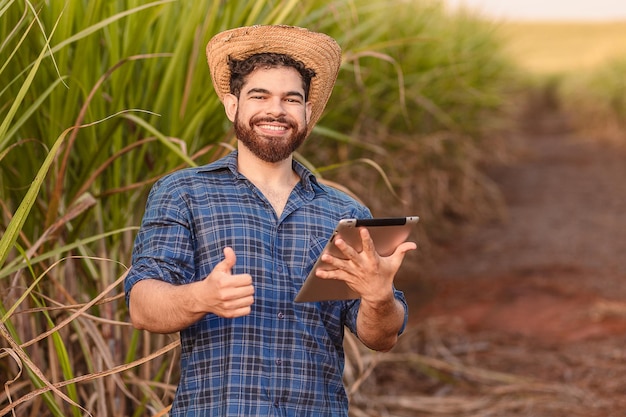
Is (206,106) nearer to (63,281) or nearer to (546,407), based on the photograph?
(63,281)

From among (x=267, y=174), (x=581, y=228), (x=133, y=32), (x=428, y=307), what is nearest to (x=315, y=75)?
(x=267, y=174)

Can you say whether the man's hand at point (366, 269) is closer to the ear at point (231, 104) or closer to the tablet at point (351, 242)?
the tablet at point (351, 242)

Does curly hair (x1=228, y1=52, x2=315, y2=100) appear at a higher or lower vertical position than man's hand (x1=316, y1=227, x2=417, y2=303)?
higher

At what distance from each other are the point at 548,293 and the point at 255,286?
3.71 metres

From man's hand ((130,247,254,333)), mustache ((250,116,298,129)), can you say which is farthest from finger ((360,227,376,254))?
mustache ((250,116,298,129))

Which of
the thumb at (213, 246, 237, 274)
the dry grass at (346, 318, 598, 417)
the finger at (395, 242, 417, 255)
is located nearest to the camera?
the thumb at (213, 246, 237, 274)

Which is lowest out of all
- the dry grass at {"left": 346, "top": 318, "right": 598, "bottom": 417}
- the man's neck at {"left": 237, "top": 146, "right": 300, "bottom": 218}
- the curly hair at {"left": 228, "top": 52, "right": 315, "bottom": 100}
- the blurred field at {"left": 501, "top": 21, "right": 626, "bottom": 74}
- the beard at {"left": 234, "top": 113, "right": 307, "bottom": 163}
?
the dry grass at {"left": 346, "top": 318, "right": 598, "bottom": 417}

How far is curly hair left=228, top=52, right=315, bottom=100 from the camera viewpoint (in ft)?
4.50

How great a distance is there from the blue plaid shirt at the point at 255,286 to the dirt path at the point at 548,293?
1.94 meters

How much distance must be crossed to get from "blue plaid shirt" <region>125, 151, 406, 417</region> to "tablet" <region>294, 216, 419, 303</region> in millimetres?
75

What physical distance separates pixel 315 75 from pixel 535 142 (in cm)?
1235

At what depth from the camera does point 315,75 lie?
1458 mm

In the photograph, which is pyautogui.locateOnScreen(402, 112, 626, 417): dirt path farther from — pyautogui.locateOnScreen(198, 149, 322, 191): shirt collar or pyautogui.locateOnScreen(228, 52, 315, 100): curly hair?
pyautogui.locateOnScreen(228, 52, 315, 100): curly hair

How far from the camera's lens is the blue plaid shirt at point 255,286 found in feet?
4.26
